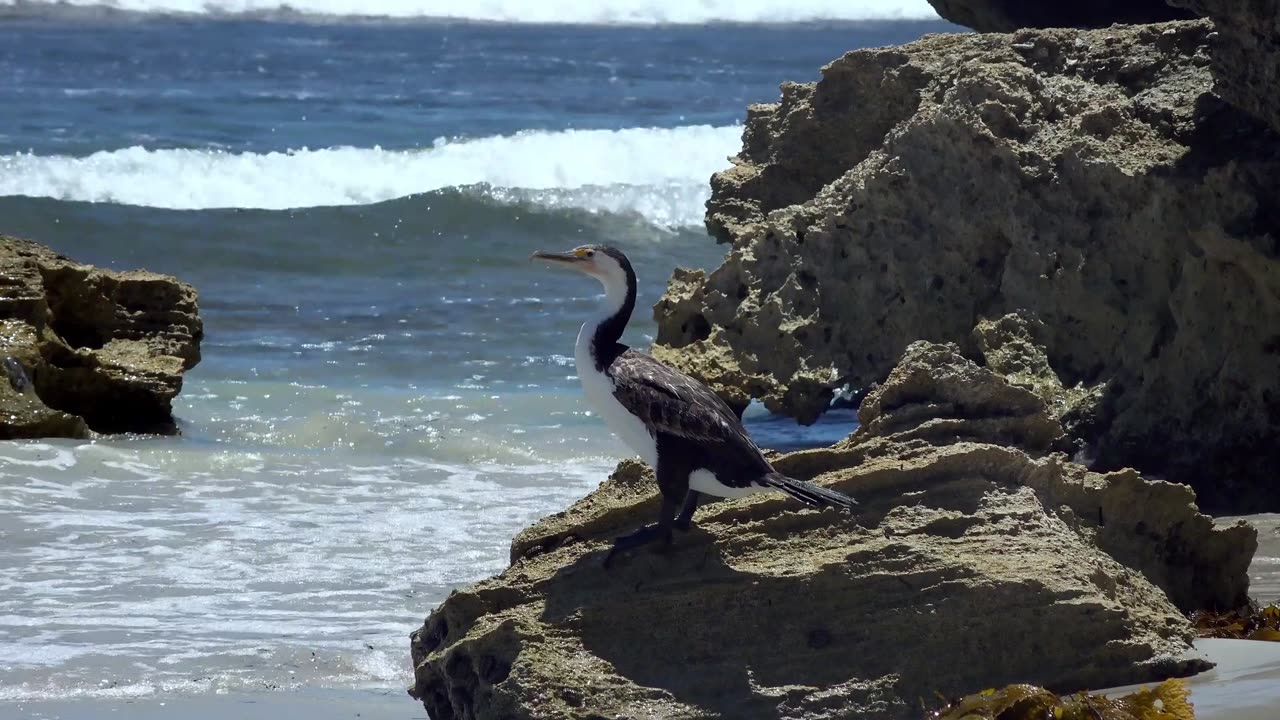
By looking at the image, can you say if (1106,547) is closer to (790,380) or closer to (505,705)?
(505,705)

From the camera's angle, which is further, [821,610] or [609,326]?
[609,326]

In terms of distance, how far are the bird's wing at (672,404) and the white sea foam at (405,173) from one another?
1540cm

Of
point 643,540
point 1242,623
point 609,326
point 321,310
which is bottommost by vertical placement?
point 321,310

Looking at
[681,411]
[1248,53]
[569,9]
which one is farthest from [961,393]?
[569,9]

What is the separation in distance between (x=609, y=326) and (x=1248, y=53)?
317 cm

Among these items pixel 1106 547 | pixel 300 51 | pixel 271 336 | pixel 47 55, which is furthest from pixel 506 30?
pixel 1106 547

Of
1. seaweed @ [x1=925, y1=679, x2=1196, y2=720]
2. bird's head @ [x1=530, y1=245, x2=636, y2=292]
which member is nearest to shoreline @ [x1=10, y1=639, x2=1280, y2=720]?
seaweed @ [x1=925, y1=679, x2=1196, y2=720]

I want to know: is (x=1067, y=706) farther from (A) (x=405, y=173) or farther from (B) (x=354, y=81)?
(B) (x=354, y=81)

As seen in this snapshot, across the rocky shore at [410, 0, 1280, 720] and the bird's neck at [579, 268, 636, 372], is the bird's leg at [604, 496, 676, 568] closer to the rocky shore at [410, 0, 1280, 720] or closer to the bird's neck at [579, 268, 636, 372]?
the rocky shore at [410, 0, 1280, 720]

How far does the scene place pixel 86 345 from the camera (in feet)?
34.2

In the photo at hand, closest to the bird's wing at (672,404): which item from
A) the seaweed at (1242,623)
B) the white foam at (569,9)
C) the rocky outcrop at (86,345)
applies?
the seaweed at (1242,623)

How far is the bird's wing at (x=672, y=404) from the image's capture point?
205 inches

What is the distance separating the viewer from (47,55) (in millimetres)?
34656

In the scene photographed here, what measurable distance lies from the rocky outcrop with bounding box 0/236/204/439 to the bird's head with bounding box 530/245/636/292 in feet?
16.0
